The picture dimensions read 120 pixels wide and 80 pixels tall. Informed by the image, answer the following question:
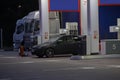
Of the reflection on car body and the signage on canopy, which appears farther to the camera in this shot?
the signage on canopy

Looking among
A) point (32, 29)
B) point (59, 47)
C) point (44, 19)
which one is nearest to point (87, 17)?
point (59, 47)

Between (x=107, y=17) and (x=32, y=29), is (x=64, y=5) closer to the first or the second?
(x=107, y=17)

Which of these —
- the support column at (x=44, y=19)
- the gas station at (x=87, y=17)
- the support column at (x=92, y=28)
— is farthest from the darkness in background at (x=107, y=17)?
the support column at (x=92, y=28)

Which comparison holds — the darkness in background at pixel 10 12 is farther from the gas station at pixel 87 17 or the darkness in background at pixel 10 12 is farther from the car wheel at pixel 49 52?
the car wheel at pixel 49 52

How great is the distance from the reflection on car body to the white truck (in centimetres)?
416

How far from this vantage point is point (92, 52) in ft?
109

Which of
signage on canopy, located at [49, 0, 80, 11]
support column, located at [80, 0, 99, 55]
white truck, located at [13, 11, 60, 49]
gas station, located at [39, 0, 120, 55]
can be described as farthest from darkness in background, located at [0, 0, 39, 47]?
support column, located at [80, 0, 99, 55]

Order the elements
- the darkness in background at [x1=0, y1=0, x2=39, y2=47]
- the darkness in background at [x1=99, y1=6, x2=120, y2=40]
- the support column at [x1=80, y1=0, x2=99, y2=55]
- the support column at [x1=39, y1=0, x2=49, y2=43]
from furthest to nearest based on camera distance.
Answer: the darkness in background at [x1=0, y1=0, x2=39, y2=47], the darkness in background at [x1=99, y1=6, x2=120, y2=40], the support column at [x1=39, y1=0, x2=49, y2=43], the support column at [x1=80, y1=0, x2=99, y2=55]

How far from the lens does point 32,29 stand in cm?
4375

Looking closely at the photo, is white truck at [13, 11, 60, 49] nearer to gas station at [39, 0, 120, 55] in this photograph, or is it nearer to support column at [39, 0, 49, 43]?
support column at [39, 0, 49, 43]

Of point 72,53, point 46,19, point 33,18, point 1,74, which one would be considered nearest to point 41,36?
point 46,19

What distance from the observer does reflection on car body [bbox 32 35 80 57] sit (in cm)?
3269

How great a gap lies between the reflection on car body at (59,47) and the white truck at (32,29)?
13.7 feet

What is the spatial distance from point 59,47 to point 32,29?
1109 cm
